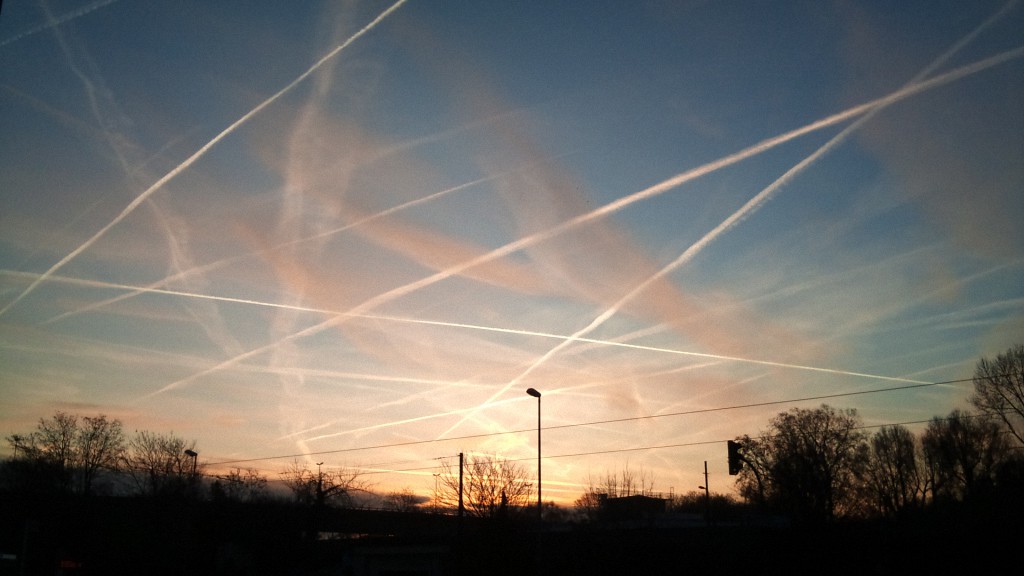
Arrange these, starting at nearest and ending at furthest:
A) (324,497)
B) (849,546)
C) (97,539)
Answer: (849,546) → (97,539) → (324,497)

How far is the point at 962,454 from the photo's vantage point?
79.7 meters

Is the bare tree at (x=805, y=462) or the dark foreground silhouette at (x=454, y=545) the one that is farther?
the bare tree at (x=805, y=462)

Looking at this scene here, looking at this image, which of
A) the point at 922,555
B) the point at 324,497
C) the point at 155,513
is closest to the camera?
the point at 922,555

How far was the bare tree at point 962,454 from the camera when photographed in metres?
74.9

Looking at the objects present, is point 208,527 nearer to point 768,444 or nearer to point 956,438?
point 768,444

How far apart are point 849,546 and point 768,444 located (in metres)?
46.8

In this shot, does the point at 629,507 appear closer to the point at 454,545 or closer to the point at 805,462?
the point at 805,462

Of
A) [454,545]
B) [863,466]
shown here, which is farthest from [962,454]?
[454,545]

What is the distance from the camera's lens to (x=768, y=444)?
82000 mm

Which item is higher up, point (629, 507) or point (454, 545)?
point (454, 545)

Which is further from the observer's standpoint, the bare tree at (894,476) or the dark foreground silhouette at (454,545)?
the bare tree at (894,476)

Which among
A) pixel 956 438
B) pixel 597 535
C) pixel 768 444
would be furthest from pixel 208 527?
pixel 956 438

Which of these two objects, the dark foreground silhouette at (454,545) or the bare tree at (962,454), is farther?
the bare tree at (962,454)

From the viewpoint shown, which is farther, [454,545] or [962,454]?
[962,454]
